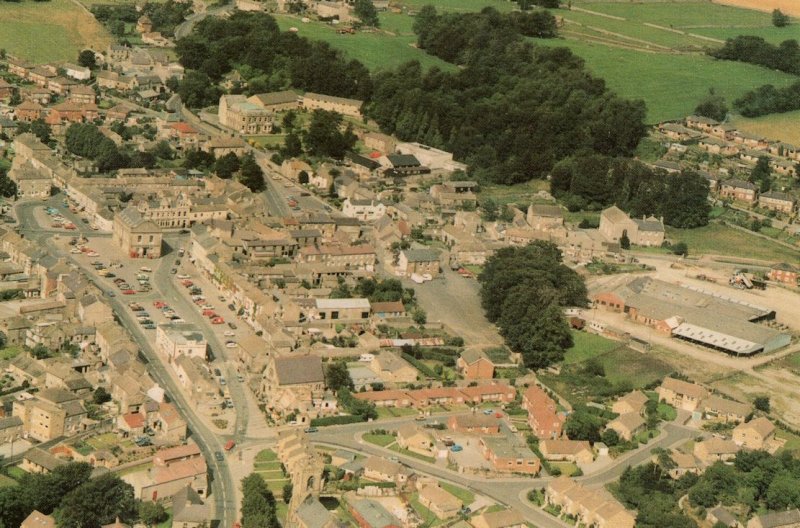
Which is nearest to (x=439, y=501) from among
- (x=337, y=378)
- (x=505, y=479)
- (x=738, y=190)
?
(x=505, y=479)

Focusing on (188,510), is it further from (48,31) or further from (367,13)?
(367,13)

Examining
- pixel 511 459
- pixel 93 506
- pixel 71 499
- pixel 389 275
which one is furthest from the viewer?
pixel 389 275

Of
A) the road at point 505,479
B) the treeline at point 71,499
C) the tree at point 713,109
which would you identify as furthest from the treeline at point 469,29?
the treeline at point 71,499

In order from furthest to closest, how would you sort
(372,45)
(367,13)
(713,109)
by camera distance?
(367,13), (372,45), (713,109)

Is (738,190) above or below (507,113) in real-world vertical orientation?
below

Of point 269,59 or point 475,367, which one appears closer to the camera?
point 475,367
